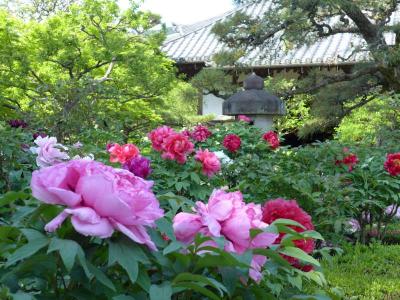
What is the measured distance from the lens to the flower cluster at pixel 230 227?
3.50ft

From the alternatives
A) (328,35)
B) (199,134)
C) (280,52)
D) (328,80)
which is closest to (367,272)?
(199,134)

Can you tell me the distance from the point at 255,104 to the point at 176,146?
126 inches

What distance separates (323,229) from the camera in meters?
4.17

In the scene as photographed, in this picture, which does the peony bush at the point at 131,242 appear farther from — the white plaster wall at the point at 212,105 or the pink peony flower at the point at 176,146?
the white plaster wall at the point at 212,105

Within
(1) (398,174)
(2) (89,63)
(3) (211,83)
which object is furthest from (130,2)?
(1) (398,174)

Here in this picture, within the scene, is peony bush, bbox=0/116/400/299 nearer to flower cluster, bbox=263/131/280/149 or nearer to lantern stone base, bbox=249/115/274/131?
flower cluster, bbox=263/131/280/149

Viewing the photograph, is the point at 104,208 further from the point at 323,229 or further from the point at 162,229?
the point at 323,229

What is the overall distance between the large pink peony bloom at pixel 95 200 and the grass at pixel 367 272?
2421mm

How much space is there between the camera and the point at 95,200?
908mm

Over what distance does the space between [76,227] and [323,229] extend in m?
3.47

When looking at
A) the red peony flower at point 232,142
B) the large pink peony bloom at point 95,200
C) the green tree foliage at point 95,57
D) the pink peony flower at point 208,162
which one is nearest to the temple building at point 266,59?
the green tree foliage at point 95,57

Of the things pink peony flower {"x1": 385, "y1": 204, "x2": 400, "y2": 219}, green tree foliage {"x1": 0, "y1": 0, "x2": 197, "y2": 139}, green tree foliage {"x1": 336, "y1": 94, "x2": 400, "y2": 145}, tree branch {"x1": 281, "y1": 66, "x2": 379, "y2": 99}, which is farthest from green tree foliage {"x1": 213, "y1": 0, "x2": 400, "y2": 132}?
pink peony flower {"x1": 385, "y1": 204, "x2": 400, "y2": 219}

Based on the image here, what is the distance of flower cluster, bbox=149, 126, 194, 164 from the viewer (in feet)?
12.0

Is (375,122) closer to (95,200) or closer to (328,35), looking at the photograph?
(328,35)
